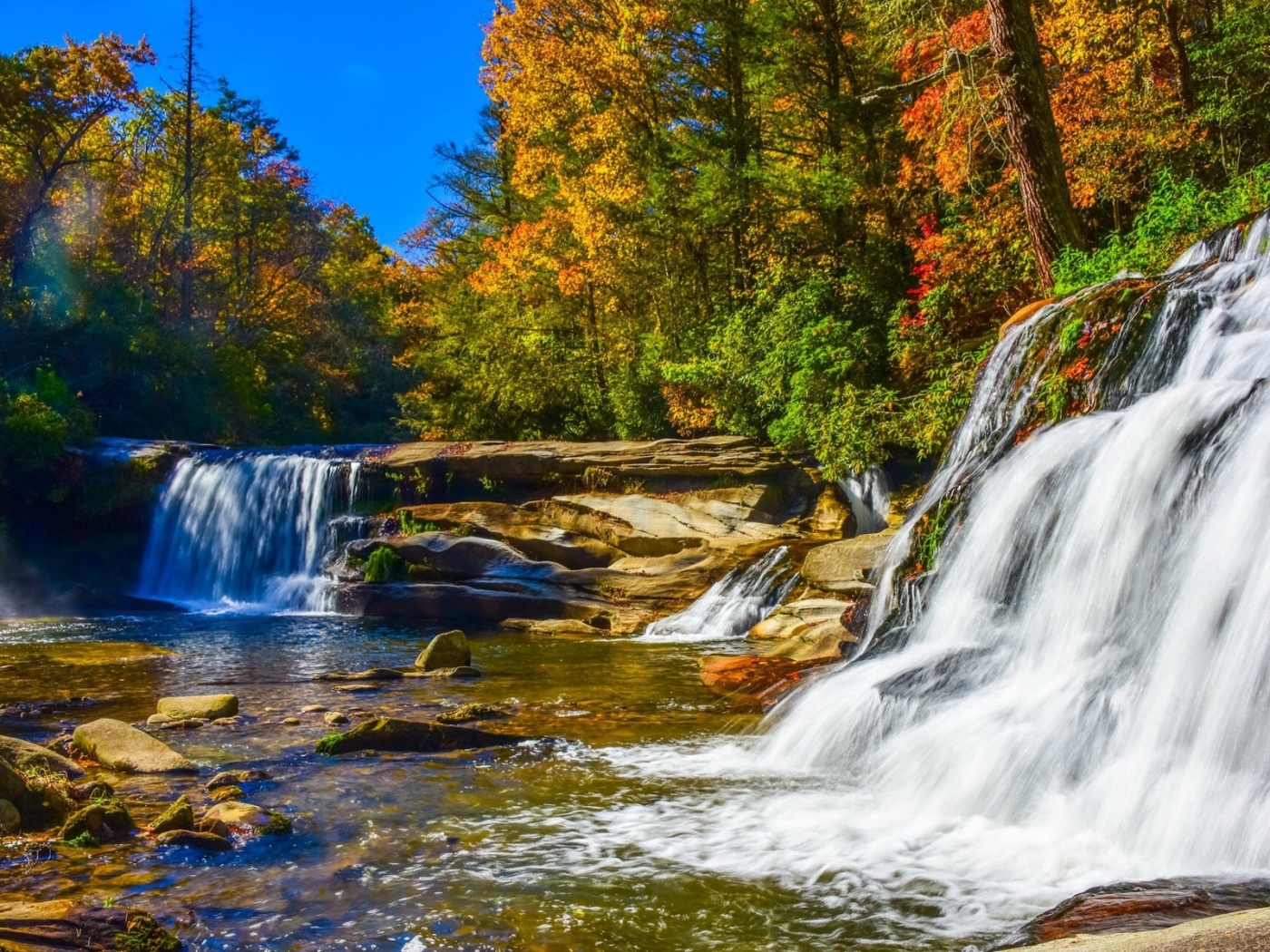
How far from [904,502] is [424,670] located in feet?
31.9

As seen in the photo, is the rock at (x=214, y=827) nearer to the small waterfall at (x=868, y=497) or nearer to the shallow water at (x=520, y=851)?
the shallow water at (x=520, y=851)

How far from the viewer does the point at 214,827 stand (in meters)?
5.00

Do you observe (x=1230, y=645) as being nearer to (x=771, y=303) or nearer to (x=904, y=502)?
(x=904, y=502)

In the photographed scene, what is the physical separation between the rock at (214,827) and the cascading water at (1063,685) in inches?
81.3

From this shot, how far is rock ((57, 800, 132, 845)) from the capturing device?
4.73 meters

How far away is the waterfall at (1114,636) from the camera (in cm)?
448

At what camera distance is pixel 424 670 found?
10445 mm

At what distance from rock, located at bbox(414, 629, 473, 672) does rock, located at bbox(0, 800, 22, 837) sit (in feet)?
18.7

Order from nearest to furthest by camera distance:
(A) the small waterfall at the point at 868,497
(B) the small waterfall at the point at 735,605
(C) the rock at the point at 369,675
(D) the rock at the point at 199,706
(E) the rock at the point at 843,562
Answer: (D) the rock at the point at 199,706, (C) the rock at the point at 369,675, (E) the rock at the point at 843,562, (B) the small waterfall at the point at 735,605, (A) the small waterfall at the point at 868,497

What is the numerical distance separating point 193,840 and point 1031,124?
12.7 m

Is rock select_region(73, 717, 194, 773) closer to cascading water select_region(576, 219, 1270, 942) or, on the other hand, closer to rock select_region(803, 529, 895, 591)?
cascading water select_region(576, 219, 1270, 942)

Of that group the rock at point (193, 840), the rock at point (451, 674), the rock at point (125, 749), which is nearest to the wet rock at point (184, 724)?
the rock at point (125, 749)

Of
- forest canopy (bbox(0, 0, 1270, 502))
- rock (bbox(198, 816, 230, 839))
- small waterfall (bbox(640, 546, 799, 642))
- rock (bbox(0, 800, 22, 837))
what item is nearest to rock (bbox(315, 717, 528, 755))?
rock (bbox(198, 816, 230, 839))

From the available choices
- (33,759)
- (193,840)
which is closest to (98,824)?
(193,840)
